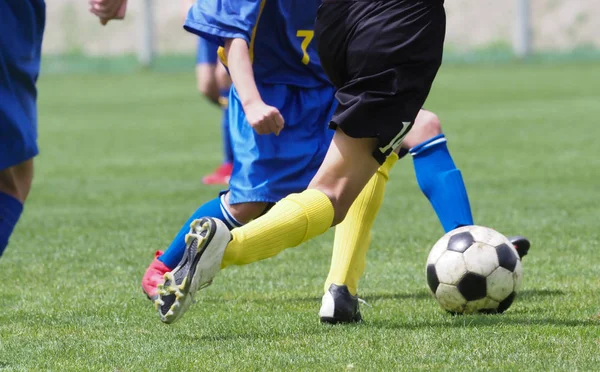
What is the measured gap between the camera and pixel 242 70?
390 cm

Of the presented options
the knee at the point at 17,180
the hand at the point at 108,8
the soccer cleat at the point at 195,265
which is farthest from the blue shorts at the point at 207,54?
the soccer cleat at the point at 195,265

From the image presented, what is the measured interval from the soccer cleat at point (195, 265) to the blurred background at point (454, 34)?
31.1m

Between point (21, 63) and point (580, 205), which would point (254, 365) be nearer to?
point (21, 63)

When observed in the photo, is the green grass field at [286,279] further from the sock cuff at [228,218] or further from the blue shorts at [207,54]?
the blue shorts at [207,54]

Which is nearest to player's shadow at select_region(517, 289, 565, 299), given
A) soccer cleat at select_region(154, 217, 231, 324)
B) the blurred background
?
soccer cleat at select_region(154, 217, 231, 324)

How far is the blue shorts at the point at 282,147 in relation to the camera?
4.26 m

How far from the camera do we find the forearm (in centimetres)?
380

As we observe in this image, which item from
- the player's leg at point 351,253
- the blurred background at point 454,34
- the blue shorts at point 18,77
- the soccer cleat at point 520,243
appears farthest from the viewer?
the blurred background at point 454,34

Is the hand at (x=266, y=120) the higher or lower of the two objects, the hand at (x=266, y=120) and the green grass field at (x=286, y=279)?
the higher

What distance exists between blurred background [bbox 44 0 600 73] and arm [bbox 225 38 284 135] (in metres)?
30.5

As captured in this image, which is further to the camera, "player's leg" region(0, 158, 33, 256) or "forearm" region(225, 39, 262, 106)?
"forearm" region(225, 39, 262, 106)

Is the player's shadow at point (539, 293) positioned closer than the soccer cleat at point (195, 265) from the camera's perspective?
No

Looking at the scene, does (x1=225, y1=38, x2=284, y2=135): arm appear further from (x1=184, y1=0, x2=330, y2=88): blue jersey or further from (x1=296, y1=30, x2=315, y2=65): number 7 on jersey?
(x1=296, y1=30, x2=315, y2=65): number 7 on jersey

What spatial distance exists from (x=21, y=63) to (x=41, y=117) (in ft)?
52.1
